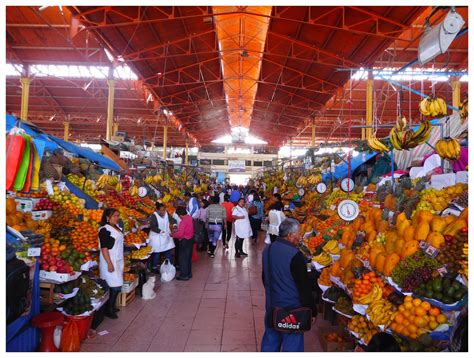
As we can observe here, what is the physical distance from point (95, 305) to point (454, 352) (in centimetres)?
295

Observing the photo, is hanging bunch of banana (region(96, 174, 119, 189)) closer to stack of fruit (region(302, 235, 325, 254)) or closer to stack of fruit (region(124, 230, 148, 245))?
stack of fruit (region(124, 230, 148, 245))

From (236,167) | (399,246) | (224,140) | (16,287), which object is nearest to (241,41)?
(399,246)

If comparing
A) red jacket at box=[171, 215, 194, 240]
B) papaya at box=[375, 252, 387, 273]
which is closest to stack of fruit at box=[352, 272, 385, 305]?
papaya at box=[375, 252, 387, 273]

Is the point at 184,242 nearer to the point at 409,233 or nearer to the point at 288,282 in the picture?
the point at 288,282

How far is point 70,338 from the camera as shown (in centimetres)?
307

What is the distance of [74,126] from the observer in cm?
2412

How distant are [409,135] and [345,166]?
14.5 feet

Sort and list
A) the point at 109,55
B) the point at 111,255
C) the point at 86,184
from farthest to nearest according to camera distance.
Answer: the point at 109,55
the point at 86,184
the point at 111,255

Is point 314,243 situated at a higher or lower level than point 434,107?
lower

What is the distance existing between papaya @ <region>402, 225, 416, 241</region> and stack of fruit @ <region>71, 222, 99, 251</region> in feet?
10.2

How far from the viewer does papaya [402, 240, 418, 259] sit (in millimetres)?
2770

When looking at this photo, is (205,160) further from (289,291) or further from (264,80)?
(289,291)

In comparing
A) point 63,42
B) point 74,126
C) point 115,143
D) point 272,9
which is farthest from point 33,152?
point 74,126

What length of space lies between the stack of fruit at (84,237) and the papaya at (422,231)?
3.19 meters
